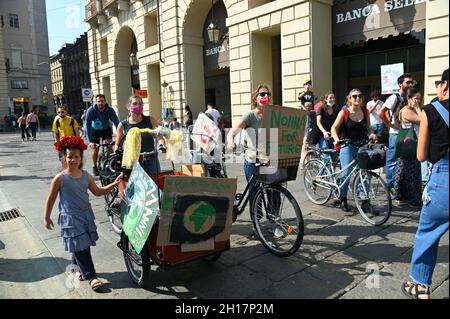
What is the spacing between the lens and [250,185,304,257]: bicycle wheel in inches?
156

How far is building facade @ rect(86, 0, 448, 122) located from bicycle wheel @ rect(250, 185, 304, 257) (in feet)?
16.9

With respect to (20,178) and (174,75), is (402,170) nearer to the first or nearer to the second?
(20,178)

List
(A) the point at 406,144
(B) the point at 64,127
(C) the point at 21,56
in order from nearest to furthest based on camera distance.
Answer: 1. (A) the point at 406,144
2. (B) the point at 64,127
3. (C) the point at 21,56

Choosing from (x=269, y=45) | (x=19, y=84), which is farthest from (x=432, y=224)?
(x=19, y=84)

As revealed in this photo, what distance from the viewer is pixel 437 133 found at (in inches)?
100

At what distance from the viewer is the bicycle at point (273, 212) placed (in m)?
3.95

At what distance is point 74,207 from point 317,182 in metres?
3.68

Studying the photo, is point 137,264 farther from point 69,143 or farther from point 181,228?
point 69,143

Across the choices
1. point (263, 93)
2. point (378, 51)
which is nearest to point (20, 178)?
point (263, 93)

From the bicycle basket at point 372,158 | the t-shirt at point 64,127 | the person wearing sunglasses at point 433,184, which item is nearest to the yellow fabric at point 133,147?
the person wearing sunglasses at point 433,184

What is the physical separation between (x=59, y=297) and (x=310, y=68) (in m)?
8.57

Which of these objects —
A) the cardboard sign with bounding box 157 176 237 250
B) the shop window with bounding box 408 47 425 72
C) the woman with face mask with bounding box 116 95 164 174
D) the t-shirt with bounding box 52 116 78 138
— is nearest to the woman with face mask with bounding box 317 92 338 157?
the woman with face mask with bounding box 116 95 164 174

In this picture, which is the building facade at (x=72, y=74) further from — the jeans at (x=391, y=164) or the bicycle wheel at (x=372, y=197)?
the bicycle wheel at (x=372, y=197)

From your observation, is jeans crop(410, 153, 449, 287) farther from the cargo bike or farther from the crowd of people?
the cargo bike
